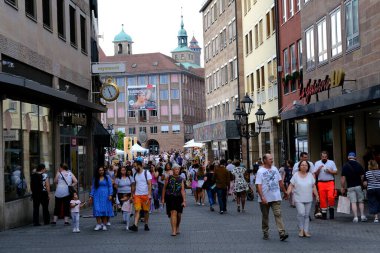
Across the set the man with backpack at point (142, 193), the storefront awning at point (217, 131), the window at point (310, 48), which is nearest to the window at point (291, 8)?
the window at point (310, 48)

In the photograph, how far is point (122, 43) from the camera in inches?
7298

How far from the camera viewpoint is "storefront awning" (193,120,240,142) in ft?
172

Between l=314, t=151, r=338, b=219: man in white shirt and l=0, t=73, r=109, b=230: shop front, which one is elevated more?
l=0, t=73, r=109, b=230: shop front

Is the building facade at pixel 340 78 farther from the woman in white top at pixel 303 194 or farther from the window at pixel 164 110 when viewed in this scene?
the window at pixel 164 110

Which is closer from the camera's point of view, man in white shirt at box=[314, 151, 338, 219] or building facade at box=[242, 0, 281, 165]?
man in white shirt at box=[314, 151, 338, 219]

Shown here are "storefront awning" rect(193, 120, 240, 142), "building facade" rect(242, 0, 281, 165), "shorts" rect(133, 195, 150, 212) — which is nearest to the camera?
"shorts" rect(133, 195, 150, 212)

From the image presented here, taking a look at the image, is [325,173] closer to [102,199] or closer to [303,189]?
[303,189]

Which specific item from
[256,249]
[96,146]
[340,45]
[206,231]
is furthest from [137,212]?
[96,146]

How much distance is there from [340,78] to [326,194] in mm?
6383

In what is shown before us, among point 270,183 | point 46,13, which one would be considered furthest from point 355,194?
point 46,13

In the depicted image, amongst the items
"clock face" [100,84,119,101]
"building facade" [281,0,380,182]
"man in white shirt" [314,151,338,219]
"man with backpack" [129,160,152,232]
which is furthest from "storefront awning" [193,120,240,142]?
"man with backpack" [129,160,152,232]

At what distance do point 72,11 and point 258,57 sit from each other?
17624 millimetres

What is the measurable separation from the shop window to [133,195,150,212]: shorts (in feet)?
12.6

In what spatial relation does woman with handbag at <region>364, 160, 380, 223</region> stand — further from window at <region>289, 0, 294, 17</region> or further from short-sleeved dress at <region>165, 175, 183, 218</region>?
window at <region>289, 0, 294, 17</region>
